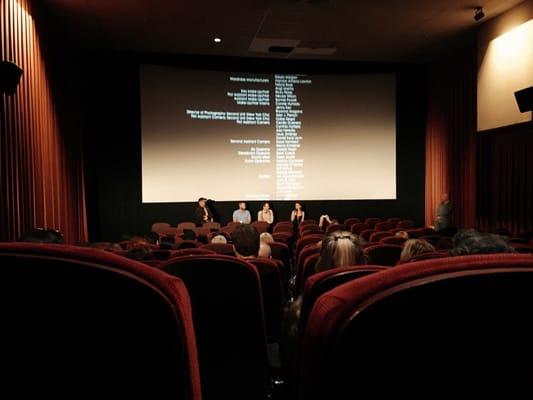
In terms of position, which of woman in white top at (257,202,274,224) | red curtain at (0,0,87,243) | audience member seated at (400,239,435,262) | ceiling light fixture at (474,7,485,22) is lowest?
woman in white top at (257,202,274,224)

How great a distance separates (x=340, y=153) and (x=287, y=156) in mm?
1438

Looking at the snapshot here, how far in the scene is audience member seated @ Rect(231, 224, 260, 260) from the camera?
142 inches

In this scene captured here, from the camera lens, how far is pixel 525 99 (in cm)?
748

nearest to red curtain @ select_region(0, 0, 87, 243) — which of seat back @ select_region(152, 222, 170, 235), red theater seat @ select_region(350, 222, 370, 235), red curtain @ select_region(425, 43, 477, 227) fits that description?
seat back @ select_region(152, 222, 170, 235)

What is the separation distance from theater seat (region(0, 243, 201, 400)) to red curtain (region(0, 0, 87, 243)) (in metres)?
6.08

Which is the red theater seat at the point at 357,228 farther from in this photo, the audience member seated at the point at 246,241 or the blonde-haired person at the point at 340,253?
the blonde-haired person at the point at 340,253

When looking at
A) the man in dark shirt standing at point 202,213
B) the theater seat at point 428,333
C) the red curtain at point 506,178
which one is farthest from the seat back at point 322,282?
the man in dark shirt standing at point 202,213

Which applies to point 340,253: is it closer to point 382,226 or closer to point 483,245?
point 483,245

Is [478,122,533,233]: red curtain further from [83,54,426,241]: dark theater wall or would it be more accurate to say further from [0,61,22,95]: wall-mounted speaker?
[0,61,22,95]: wall-mounted speaker

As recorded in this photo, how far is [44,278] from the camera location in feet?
1.90

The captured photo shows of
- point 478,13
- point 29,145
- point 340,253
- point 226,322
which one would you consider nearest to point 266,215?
point 29,145

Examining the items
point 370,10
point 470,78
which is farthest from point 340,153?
point 370,10

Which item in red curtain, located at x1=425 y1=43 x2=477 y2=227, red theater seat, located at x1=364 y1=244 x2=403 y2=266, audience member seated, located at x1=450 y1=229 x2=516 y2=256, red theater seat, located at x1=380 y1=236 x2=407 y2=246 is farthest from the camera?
red curtain, located at x1=425 y1=43 x2=477 y2=227

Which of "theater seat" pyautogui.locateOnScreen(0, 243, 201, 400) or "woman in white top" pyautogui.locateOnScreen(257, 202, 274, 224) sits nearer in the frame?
"theater seat" pyautogui.locateOnScreen(0, 243, 201, 400)
